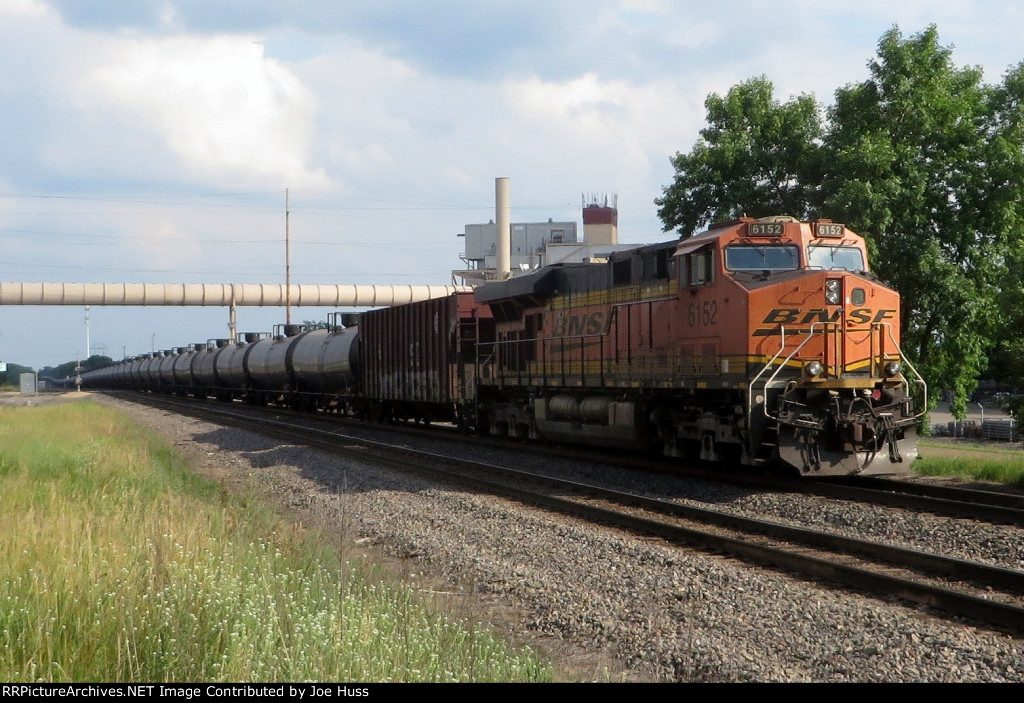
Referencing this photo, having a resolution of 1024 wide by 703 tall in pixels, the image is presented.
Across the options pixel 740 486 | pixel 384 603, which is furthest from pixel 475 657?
pixel 740 486

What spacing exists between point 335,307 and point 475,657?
7068 centimetres

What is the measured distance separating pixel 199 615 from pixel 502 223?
65.8 metres

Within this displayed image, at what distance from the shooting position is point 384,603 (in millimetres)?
6809

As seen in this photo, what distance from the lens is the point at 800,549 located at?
983cm

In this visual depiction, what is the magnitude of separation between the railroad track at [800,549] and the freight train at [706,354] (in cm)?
218

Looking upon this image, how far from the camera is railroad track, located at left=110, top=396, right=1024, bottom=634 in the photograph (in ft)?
25.2

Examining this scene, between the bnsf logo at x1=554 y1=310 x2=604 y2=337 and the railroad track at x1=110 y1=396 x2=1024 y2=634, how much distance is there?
11.4 ft

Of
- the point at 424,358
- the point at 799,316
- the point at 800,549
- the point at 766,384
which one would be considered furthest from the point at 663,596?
the point at 424,358

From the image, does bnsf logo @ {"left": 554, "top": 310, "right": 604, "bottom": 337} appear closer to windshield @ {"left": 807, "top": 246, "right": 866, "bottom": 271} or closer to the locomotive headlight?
windshield @ {"left": 807, "top": 246, "right": 866, "bottom": 271}

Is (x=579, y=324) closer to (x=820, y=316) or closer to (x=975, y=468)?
(x=820, y=316)

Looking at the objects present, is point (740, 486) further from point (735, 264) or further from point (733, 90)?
point (733, 90)

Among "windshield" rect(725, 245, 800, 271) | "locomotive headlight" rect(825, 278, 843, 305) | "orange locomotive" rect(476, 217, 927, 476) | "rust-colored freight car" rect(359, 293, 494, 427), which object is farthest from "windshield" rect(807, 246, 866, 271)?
"rust-colored freight car" rect(359, 293, 494, 427)

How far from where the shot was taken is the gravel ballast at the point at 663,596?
6.25 metres

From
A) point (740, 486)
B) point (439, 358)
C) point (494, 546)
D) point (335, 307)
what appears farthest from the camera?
point (335, 307)
